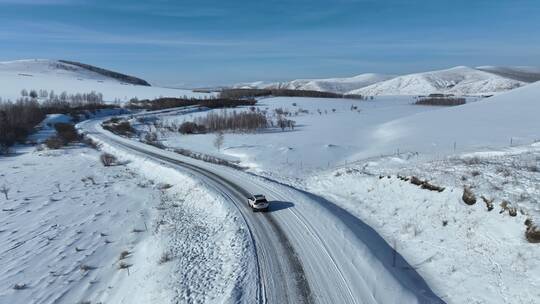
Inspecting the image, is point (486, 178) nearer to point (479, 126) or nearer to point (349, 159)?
point (349, 159)

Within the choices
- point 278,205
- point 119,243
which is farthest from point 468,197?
point 119,243

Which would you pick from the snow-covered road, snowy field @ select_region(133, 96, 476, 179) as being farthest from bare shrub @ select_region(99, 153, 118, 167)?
the snow-covered road

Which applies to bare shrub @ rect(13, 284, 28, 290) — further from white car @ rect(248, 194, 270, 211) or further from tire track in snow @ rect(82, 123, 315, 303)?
white car @ rect(248, 194, 270, 211)

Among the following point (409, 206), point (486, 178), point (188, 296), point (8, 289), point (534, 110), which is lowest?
point (8, 289)

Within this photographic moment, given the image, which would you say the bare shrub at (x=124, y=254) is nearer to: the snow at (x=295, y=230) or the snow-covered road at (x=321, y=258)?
the snow at (x=295, y=230)

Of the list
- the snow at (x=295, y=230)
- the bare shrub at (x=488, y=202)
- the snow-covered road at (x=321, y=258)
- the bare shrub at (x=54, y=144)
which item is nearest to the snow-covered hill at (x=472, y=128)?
the snow at (x=295, y=230)

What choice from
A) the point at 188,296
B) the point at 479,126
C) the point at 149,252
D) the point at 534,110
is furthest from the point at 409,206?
the point at 534,110

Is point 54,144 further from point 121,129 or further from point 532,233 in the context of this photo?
point 532,233
